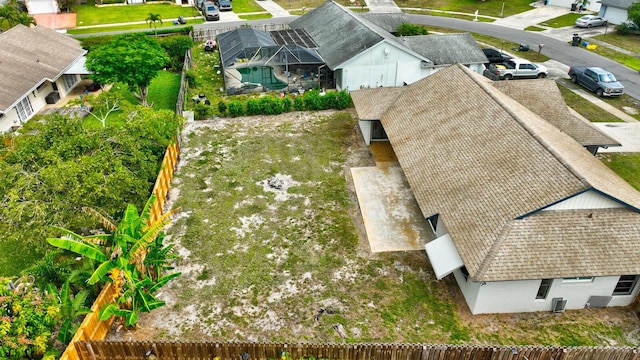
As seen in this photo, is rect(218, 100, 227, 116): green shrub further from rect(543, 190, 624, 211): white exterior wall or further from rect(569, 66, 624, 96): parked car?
rect(569, 66, 624, 96): parked car

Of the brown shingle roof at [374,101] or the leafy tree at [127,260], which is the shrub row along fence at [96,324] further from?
the brown shingle roof at [374,101]

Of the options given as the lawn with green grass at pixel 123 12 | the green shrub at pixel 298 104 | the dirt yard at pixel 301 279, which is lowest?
the dirt yard at pixel 301 279

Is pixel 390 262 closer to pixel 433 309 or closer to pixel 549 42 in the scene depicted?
pixel 433 309

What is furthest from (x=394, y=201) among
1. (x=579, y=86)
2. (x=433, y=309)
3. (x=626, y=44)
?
(x=626, y=44)

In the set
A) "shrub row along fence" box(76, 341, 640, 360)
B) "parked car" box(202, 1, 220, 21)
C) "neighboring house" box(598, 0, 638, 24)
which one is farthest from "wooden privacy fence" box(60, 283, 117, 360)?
"neighboring house" box(598, 0, 638, 24)

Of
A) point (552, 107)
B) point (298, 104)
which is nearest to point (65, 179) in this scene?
point (298, 104)

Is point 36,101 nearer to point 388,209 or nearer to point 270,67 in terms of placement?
point 270,67

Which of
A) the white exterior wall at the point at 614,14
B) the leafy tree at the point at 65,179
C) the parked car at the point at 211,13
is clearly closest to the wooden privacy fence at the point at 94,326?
the leafy tree at the point at 65,179
